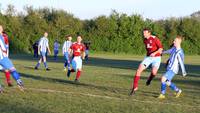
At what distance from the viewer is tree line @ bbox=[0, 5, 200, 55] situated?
213ft

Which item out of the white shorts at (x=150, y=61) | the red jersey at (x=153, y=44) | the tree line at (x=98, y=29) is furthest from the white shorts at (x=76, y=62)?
the tree line at (x=98, y=29)

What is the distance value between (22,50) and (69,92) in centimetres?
5030

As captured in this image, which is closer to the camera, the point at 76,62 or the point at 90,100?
the point at 90,100

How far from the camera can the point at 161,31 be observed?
72.1 metres

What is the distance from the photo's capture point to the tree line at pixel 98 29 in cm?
6506

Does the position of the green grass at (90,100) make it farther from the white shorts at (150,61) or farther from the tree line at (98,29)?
the tree line at (98,29)

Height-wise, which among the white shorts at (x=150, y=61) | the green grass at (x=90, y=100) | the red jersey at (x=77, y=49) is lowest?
the green grass at (x=90, y=100)

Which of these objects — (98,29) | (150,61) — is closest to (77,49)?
(150,61)

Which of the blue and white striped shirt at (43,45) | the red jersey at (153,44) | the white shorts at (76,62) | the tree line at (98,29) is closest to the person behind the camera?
the red jersey at (153,44)

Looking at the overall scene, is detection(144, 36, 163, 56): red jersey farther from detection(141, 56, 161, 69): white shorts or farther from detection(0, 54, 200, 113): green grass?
detection(0, 54, 200, 113): green grass

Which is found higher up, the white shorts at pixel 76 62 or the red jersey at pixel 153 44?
the red jersey at pixel 153 44

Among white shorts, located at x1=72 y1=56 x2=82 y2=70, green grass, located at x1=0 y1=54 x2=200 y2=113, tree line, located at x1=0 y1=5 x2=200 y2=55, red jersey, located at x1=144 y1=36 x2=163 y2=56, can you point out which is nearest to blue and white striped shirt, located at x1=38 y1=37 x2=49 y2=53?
white shorts, located at x1=72 y1=56 x2=82 y2=70

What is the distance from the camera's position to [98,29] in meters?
69.2

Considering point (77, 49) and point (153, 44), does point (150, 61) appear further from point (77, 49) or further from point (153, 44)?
point (77, 49)
